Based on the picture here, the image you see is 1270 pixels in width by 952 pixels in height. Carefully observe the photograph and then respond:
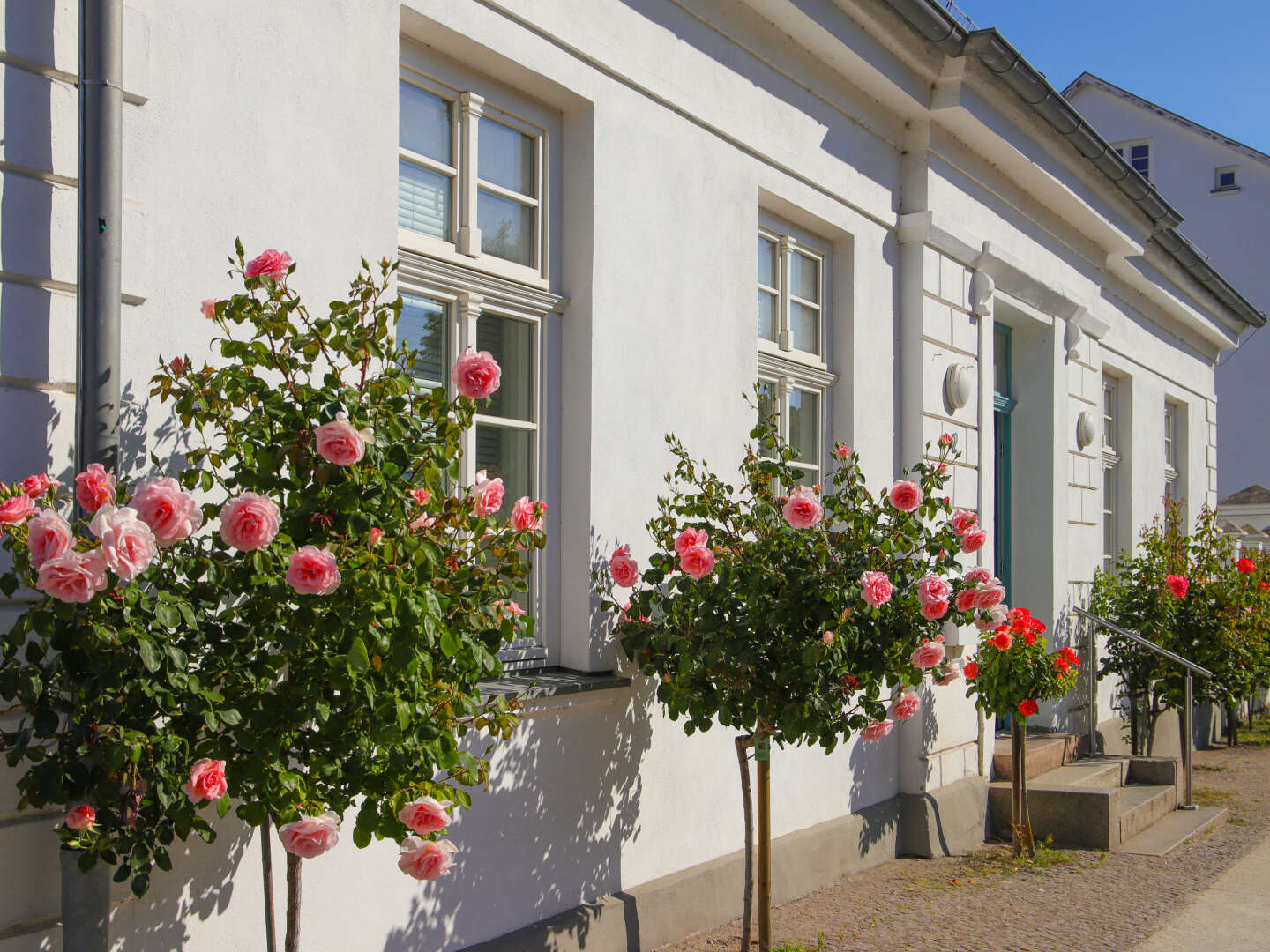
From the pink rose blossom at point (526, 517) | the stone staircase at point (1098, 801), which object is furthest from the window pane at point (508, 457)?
the stone staircase at point (1098, 801)

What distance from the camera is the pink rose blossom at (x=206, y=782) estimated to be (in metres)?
2.57

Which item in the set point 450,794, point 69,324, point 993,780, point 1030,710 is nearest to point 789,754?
point 1030,710

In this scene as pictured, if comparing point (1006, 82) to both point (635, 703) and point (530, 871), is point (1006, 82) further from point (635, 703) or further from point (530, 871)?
point (530, 871)

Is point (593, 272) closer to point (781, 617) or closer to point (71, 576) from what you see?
point (781, 617)

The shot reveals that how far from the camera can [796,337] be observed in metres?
6.63

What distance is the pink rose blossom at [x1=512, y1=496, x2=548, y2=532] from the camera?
10.7 feet

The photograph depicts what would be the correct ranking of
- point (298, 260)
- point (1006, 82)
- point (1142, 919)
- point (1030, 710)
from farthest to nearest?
point (1006, 82)
point (1030, 710)
point (1142, 919)
point (298, 260)

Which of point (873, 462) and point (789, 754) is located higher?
point (873, 462)

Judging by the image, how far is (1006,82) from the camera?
25.2ft

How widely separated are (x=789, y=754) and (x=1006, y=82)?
4.48 metres

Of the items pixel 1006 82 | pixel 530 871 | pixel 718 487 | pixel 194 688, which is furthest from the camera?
pixel 1006 82

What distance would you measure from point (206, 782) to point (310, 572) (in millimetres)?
492

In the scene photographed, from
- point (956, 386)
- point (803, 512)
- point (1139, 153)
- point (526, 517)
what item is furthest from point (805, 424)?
point (1139, 153)

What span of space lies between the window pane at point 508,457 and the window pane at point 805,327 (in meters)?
2.21
